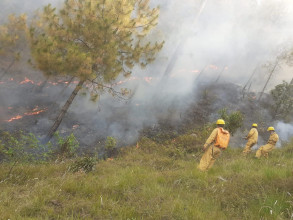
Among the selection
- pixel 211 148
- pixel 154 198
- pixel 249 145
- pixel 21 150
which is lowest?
pixel 21 150

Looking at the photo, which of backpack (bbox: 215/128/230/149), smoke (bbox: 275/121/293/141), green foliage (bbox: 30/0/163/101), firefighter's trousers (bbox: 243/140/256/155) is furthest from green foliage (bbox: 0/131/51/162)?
smoke (bbox: 275/121/293/141)

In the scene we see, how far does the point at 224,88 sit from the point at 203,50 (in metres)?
11.9

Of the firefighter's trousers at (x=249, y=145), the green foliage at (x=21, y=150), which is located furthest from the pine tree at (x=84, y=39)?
the firefighter's trousers at (x=249, y=145)

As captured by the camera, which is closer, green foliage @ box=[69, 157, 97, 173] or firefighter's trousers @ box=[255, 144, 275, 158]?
→ green foliage @ box=[69, 157, 97, 173]

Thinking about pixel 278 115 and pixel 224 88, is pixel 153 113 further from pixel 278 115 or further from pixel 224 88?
pixel 224 88

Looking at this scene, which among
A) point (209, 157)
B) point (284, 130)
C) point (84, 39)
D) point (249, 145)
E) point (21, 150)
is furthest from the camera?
point (284, 130)

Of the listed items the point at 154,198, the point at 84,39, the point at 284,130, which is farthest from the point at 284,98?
the point at 154,198

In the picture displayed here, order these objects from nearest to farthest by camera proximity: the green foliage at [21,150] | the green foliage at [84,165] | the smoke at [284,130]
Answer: the green foliage at [21,150]
the green foliage at [84,165]
the smoke at [284,130]

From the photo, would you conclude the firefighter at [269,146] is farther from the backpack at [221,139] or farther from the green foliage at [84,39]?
the green foliage at [84,39]

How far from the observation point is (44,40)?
963cm

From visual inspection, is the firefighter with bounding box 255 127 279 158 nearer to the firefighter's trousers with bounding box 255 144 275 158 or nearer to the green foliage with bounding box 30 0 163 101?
the firefighter's trousers with bounding box 255 144 275 158

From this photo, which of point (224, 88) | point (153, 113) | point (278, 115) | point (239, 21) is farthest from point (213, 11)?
point (153, 113)

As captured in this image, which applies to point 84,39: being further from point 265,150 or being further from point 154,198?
point 265,150

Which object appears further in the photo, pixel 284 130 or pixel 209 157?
pixel 284 130
